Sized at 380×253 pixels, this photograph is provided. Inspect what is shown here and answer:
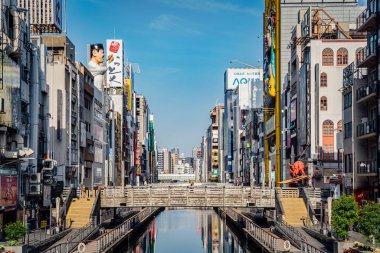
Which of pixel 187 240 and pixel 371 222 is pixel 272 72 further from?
pixel 371 222

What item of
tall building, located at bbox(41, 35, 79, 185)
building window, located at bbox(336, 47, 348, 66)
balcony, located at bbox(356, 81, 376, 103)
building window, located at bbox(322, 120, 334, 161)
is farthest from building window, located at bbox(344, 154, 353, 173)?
tall building, located at bbox(41, 35, 79, 185)

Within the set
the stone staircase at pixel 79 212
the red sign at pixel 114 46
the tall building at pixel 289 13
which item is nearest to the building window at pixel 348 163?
the stone staircase at pixel 79 212

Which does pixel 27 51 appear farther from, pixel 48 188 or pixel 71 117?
pixel 71 117

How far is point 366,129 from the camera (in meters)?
68.4

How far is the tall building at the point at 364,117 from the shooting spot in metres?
65.9

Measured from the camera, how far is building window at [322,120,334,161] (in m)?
95.9

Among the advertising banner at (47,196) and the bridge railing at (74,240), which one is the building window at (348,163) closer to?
the bridge railing at (74,240)

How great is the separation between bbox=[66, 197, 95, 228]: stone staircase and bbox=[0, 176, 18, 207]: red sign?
33.2 ft

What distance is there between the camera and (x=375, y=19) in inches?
2579

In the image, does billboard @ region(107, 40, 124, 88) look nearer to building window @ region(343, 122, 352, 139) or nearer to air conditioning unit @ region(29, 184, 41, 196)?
building window @ region(343, 122, 352, 139)

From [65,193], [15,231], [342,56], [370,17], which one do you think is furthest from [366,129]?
[15,231]

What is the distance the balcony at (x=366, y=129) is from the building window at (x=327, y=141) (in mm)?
24504

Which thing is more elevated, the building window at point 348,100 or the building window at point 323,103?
the building window at point 323,103

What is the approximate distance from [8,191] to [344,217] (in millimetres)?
30464
